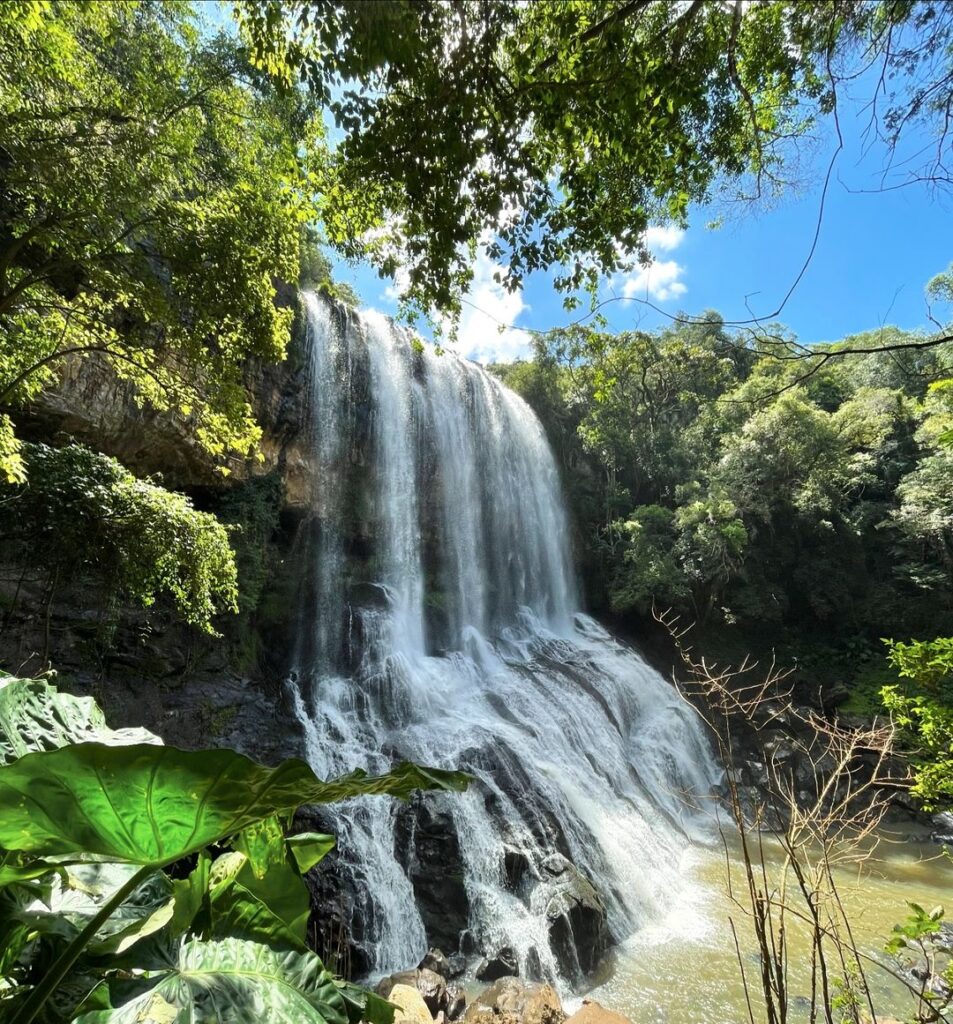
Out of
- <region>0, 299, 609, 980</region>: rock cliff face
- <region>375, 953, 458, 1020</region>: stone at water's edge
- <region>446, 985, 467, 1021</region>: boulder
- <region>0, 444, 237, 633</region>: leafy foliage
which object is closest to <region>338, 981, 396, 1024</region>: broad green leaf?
<region>0, 299, 609, 980</region>: rock cliff face

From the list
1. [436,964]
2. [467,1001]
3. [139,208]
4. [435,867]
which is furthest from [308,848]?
[435,867]

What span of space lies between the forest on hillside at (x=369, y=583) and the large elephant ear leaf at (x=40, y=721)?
16 millimetres

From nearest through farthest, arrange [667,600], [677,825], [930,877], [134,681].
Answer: [134,681]
[930,877]
[677,825]
[667,600]

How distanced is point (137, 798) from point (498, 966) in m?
5.75

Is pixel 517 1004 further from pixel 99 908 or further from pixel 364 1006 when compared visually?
pixel 99 908

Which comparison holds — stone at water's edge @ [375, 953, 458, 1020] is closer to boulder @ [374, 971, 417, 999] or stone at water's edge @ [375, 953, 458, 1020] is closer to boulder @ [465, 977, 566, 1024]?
boulder @ [374, 971, 417, 999]

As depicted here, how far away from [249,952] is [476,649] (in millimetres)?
11303

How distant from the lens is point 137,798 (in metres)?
0.70

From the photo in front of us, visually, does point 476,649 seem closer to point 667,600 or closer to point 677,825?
point 677,825

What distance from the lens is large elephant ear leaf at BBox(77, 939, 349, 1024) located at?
87cm

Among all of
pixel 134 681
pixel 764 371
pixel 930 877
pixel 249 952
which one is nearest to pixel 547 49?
pixel 249 952

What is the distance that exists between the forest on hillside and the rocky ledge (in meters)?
0.04

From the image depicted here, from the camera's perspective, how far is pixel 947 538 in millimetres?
14086

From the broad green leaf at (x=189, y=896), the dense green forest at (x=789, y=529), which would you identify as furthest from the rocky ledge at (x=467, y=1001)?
the dense green forest at (x=789, y=529)
